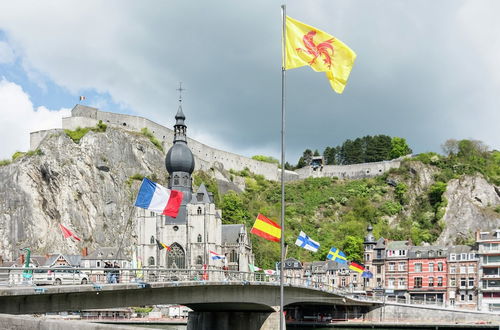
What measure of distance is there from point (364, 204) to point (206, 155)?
3573cm

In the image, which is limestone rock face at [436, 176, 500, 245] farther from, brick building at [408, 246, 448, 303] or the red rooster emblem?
the red rooster emblem

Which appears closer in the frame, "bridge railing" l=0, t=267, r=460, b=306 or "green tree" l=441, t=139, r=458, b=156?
"bridge railing" l=0, t=267, r=460, b=306

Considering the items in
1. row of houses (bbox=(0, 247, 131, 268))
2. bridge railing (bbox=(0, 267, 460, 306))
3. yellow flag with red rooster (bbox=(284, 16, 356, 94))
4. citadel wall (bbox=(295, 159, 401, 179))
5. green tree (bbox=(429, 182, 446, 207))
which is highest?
citadel wall (bbox=(295, 159, 401, 179))

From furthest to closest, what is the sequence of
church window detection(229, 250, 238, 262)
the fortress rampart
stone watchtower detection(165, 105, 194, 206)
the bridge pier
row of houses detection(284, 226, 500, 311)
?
the fortress rampart → church window detection(229, 250, 238, 262) → stone watchtower detection(165, 105, 194, 206) → row of houses detection(284, 226, 500, 311) → the bridge pier

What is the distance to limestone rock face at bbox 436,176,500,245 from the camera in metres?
91.4

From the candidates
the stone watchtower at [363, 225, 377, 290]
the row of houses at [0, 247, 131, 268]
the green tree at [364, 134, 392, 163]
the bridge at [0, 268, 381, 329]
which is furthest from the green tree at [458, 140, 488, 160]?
the bridge at [0, 268, 381, 329]

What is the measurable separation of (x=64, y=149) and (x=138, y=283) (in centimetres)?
7483

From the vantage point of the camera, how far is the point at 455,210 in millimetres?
96438

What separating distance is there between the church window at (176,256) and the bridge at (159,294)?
1381 inches

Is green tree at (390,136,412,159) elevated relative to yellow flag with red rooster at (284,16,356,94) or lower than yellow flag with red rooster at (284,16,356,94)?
elevated

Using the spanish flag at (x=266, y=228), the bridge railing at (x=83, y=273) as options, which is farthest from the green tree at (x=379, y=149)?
the spanish flag at (x=266, y=228)

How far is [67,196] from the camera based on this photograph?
93.9m

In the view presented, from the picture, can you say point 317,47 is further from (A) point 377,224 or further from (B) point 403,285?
(A) point 377,224

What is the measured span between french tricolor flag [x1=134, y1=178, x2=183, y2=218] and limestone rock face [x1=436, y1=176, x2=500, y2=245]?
2682 inches
